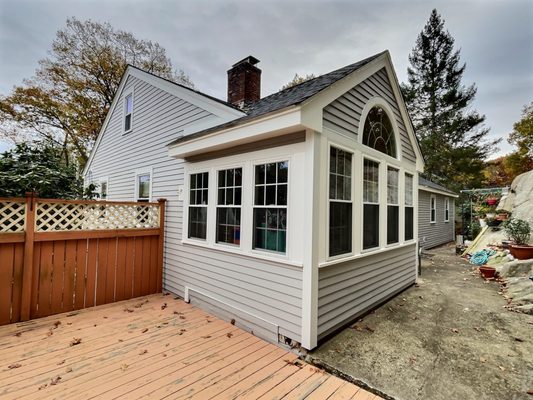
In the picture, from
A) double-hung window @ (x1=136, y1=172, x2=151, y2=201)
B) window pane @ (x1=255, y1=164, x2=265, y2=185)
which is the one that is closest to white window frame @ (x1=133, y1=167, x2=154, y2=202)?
double-hung window @ (x1=136, y1=172, x2=151, y2=201)

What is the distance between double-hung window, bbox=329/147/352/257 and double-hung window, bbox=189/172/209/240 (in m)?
2.52

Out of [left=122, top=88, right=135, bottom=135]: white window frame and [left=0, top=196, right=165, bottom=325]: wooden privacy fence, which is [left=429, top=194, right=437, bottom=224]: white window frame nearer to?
[left=0, top=196, right=165, bottom=325]: wooden privacy fence

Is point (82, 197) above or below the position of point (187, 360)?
above

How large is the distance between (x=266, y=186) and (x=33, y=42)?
17.5 meters

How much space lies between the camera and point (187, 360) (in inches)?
119

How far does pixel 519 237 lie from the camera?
730 cm

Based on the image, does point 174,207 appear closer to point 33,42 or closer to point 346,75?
point 346,75

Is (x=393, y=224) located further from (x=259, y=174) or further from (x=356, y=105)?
(x=259, y=174)

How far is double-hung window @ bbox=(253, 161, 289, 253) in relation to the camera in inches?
138

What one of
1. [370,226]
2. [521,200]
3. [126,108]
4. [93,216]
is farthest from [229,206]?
[521,200]

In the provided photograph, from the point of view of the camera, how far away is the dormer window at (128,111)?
833cm

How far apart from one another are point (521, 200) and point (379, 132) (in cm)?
907

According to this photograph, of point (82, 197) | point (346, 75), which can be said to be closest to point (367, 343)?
point (346, 75)

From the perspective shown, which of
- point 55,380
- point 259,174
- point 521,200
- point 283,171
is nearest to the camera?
point 55,380
